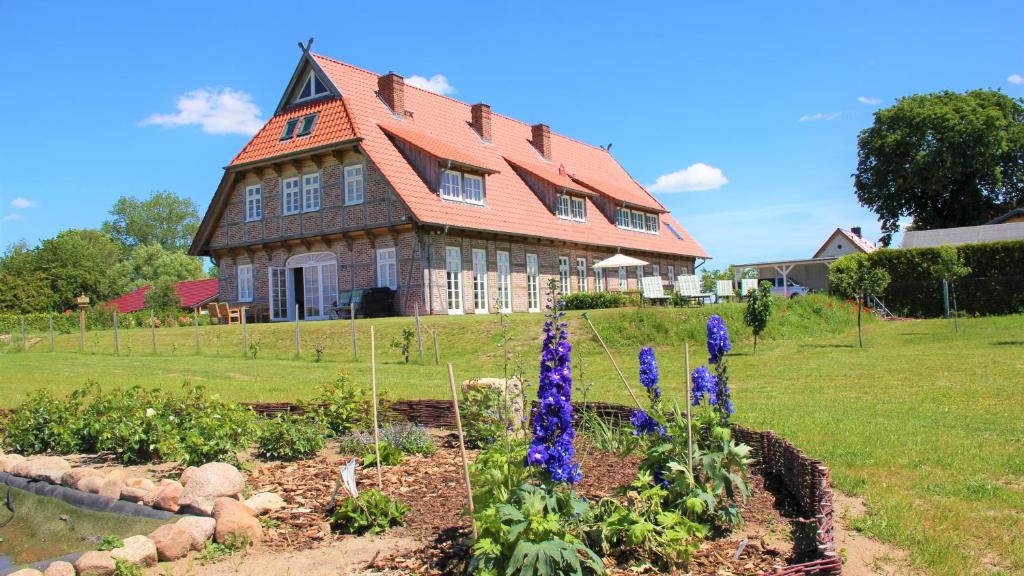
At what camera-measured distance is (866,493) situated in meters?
5.47

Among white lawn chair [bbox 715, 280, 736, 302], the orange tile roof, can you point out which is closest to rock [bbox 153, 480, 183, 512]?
the orange tile roof

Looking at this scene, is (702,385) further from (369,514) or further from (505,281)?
(505,281)

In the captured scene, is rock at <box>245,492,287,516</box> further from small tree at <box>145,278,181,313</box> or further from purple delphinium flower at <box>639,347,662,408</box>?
small tree at <box>145,278,181,313</box>

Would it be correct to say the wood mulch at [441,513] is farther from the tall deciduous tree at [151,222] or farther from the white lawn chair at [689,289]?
the tall deciduous tree at [151,222]

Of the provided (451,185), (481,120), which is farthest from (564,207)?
(451,185)

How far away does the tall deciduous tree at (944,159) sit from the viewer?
45312 mm

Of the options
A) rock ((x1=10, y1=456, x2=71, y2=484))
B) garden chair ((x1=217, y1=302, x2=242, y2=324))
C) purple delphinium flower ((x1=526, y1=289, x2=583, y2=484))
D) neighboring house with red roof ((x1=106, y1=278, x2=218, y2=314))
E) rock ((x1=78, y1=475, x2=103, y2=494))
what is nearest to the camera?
purple delphinium flower ((x1=526, y1=289, x2=583, y2=484))

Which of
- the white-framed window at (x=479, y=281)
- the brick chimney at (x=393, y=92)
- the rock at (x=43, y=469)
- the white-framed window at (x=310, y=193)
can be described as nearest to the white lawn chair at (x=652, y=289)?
the white-framed window at (x=479, y=281)

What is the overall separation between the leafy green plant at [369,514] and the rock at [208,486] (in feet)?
3.44

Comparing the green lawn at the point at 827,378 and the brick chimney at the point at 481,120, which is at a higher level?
the brick chimney at the point at 481,120

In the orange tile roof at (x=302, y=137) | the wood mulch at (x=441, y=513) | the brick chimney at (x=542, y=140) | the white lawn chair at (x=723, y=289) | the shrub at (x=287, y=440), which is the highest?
the brick chimney at (x=542, y=140)

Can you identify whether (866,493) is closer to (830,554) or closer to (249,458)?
(830,554)

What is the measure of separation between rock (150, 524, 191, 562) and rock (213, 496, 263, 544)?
0.66 feet

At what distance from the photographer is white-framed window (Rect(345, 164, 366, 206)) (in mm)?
24281
